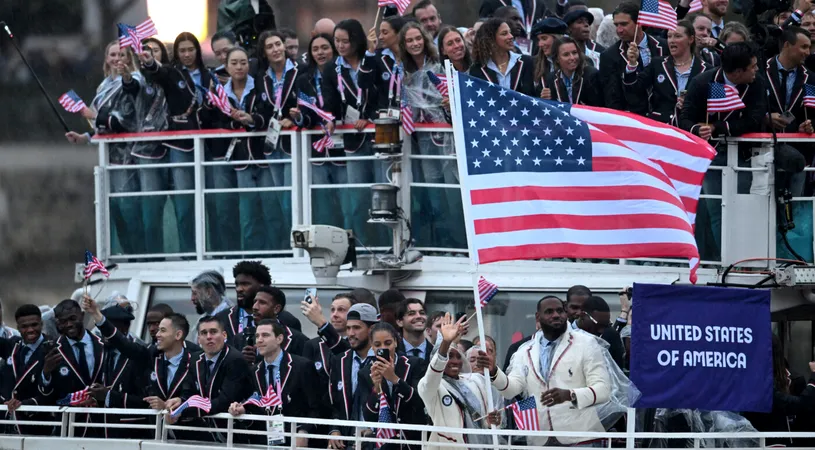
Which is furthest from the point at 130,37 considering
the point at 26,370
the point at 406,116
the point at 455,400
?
the point at 455,400

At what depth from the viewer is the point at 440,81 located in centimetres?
1900

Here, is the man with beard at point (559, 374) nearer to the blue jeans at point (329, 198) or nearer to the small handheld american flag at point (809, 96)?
the small handheld american flag at point (809, 96)

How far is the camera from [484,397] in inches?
634

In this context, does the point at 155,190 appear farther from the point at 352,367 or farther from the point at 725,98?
the point at 725,98

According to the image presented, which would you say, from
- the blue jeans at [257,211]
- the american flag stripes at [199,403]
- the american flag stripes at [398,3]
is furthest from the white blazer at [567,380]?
the american flag stripes at [398,3]

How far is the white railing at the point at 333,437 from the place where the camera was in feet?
A: 51.1

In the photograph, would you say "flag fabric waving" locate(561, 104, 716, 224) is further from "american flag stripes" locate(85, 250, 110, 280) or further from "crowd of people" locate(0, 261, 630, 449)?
"american flag stripes" locate(85, 250, 110, 280)

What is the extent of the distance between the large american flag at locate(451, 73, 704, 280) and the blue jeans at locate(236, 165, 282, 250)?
4449 millimetres

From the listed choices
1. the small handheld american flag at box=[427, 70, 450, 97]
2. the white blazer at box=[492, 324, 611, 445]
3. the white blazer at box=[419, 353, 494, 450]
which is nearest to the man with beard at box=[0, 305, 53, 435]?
the small handheld american flag at box=[427, 70, 450, 97]

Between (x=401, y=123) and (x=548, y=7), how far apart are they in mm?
3631

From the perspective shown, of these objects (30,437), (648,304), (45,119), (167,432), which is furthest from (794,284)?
(45,119)

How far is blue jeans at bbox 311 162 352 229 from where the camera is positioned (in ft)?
65.0

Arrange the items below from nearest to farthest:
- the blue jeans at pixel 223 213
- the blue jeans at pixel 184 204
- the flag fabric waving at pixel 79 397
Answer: the flag fabric waving at pixel 79 397, the blue jeans at pixel 223 213, the blue jeans at pixel 184 204

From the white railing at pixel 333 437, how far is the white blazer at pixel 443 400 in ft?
0.23
